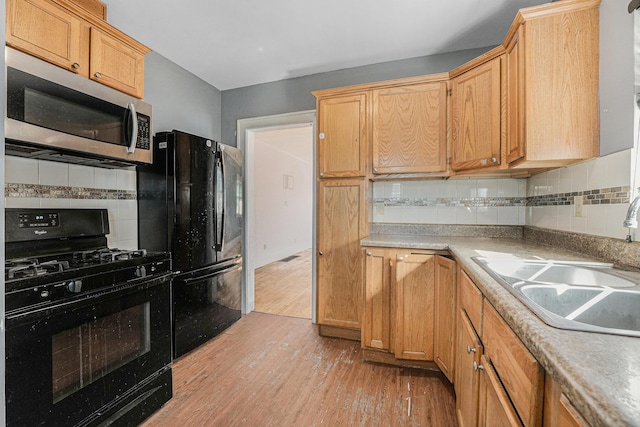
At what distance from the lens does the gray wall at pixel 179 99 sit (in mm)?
2434

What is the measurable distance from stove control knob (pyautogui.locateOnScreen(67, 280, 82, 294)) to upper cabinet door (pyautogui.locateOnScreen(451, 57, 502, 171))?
93.0 inches

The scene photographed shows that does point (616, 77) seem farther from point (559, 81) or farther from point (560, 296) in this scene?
point (560, 296)

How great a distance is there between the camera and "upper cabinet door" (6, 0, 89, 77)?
52.0 inches

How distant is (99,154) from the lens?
1602 mm

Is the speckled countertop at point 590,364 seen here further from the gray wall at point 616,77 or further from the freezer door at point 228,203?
the freezer door at point 228,203

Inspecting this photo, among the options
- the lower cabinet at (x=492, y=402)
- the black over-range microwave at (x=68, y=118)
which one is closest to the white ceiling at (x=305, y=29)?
the black over-range microwave at (x=68, y=118)

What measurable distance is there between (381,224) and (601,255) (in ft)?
5.00

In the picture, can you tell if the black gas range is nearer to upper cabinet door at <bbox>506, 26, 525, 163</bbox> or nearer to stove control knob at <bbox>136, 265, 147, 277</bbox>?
stove control knob at <bbox>136, 265, 147, 277</bbox>

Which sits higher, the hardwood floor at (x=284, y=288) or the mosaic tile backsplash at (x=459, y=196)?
the mosaic tile backsplash at (x=459, y=196)

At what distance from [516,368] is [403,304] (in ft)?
4.30

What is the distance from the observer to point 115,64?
176 centimetres

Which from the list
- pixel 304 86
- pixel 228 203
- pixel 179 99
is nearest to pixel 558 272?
pixel 228 203

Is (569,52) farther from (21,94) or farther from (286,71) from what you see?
(21,94)

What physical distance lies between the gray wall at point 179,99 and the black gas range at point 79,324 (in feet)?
3.61
